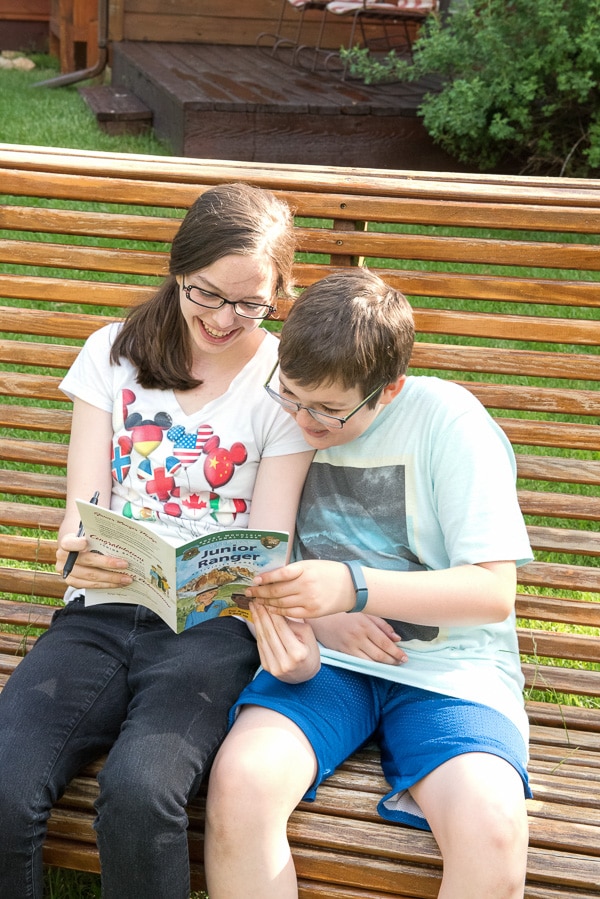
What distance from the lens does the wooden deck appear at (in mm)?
6984

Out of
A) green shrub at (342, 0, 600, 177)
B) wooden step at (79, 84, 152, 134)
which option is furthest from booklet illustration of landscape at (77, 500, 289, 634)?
wooden step at (79, 84, 152, 134)

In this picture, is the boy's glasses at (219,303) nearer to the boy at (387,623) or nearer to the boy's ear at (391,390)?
the boy at (387,623)

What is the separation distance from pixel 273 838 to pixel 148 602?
539 mm

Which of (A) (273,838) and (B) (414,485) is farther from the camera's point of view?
(B) (414,485)

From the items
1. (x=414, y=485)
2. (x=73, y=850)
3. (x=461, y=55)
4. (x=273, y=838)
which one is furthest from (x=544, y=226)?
(x=461, y=55)

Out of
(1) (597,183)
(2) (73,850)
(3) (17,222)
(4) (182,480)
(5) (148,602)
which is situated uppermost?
(1) (597,183)

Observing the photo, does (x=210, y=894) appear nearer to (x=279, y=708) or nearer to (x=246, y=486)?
(x=279, y=708)

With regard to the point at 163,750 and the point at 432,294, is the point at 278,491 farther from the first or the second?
the point at 432,294

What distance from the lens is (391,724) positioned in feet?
7.18

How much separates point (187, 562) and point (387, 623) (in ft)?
1.65

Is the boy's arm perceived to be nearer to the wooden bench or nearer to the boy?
the boy

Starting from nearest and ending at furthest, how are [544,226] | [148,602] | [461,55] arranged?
→ 1. [148,602]
2. [544,226]
3. [461,55]

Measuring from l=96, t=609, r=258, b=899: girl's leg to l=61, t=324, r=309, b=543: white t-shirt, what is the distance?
0.24m

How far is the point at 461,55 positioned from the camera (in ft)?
21.2
